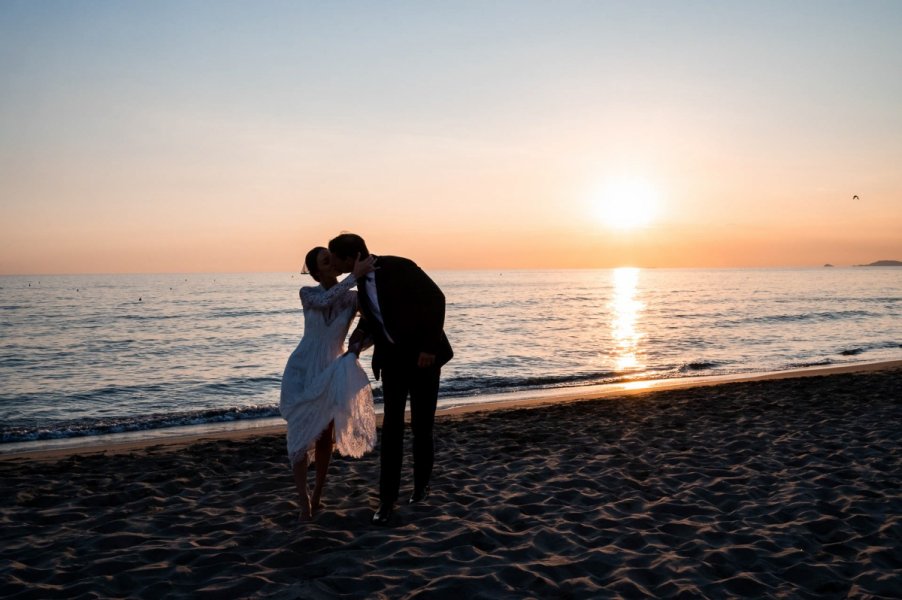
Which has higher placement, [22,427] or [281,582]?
[281,582]

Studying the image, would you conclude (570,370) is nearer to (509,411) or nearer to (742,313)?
(509,411)

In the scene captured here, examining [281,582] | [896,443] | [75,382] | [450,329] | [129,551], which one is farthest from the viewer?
[450,329]

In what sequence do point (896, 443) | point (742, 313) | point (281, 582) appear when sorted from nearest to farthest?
point (281, 582)
point (896, 443)
point (742, 313)

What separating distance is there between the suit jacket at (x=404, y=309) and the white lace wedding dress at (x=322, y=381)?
25 cm

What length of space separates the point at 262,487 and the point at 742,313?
145ft

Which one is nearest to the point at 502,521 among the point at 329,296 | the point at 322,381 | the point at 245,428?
the point at 322,381

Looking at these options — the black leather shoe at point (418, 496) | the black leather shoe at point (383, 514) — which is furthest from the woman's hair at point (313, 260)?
the black leather shoe at point (418, 496)

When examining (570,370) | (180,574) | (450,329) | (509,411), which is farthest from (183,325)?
(180,574)

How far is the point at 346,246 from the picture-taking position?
475 cm

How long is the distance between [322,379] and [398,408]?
2.14 feet

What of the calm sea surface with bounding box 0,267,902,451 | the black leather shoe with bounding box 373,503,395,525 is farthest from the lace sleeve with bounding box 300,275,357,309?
the calm sea surface with bounding box 0,267,902,451

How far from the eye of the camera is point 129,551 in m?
4.48

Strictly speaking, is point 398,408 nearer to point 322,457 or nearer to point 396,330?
point 396,330

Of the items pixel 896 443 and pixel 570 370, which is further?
pixel 570 370
